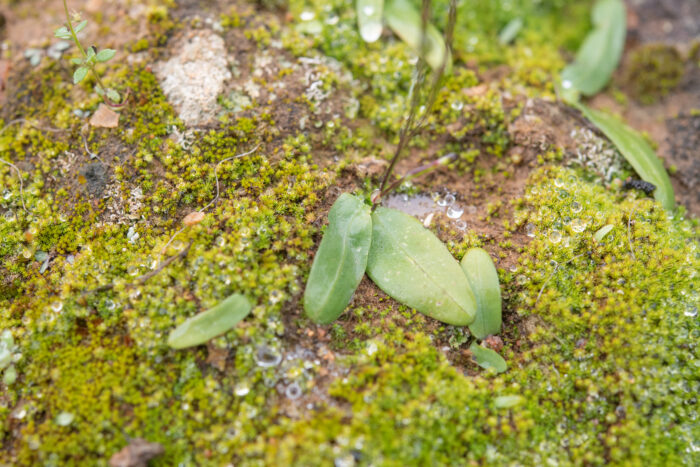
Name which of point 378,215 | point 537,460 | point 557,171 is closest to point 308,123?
point 378,215

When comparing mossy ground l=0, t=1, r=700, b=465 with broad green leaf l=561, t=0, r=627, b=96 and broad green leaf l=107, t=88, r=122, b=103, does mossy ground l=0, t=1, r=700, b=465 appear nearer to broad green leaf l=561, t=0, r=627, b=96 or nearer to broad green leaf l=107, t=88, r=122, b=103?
broad green leaf l=107, t=88, r=122, b=103

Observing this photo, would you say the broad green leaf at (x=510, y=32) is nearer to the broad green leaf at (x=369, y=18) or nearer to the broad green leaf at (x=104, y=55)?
the broad green leaf at (x=369, y=18)

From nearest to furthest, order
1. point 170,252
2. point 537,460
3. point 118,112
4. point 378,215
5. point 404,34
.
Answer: point 537,460, point 170,252, point 378,215, point 118,112, point 404,34

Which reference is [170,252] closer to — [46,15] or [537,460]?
[537,460]

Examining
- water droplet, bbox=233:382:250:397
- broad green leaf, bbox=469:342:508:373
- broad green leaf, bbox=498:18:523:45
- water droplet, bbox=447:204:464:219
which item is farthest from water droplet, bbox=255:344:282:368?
broad green leaf, bbox=498:18:523:45

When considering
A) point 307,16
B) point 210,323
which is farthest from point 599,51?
point 210,323

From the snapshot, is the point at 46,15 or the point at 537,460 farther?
the point at 46,15

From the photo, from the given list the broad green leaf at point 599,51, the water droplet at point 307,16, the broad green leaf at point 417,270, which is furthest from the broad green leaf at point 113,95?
the broad green leaf at point 599,51
